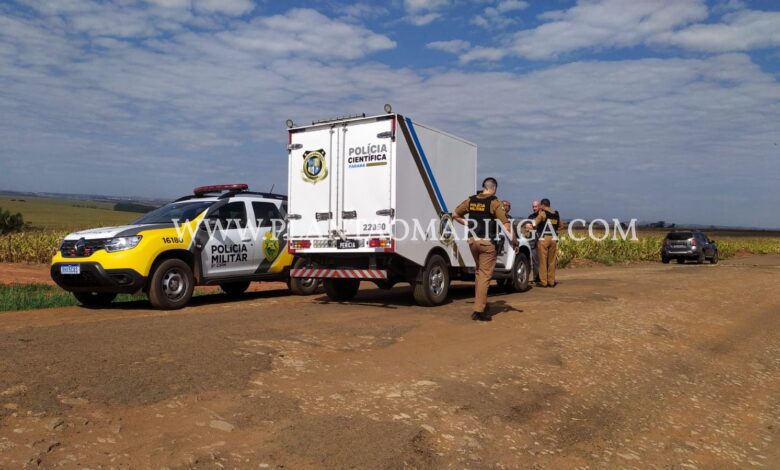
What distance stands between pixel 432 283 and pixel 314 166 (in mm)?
2788

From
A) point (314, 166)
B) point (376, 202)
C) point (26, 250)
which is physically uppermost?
point (314, 166)

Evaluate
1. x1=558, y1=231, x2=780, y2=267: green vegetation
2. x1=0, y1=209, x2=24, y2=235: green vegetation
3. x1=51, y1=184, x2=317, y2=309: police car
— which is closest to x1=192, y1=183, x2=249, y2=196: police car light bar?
x1=51, y1=184, x2=317, y2=309: police car

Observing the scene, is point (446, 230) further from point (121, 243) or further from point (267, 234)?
point (121, 243)

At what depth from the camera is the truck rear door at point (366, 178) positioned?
10.0 metres

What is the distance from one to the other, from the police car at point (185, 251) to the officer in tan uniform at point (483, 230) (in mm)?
3377

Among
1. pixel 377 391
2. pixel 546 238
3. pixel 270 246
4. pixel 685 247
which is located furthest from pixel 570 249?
pixel 377 391

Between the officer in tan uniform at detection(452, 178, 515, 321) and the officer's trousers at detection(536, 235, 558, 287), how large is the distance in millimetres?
5530

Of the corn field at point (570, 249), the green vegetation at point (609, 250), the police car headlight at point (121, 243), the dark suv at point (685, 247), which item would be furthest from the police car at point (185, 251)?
the dark suv at point (685, 247)

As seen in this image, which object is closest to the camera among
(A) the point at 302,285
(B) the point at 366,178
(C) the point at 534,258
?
(B) the point at 366,178

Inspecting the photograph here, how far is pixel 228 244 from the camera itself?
37.1 ft

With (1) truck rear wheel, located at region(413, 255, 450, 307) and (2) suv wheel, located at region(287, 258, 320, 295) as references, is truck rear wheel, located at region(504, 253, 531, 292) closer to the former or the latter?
(1) truck rear wheel, located at region(413, 255, 450, 307)

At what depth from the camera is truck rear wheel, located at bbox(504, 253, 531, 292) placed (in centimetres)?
1377

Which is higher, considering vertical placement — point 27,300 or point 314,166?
point 314,166

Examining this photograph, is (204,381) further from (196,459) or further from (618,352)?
(618,352)
